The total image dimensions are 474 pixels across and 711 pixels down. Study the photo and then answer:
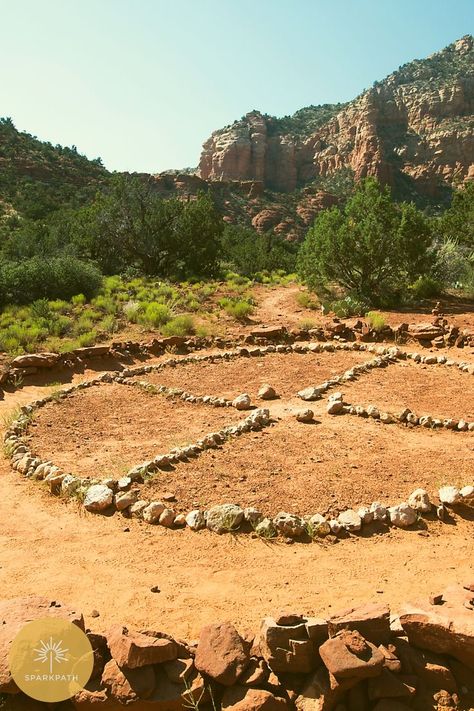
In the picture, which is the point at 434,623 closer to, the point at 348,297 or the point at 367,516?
the point at 367,516

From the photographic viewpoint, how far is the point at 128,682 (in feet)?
10.9

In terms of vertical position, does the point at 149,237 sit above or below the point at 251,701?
above

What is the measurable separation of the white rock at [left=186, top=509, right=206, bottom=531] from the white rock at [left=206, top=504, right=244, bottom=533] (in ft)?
0.23

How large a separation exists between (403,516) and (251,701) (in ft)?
10.3

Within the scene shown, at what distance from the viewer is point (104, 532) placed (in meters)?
5.96

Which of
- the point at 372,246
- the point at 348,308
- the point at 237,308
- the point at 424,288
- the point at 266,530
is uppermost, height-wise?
the point at 372,246

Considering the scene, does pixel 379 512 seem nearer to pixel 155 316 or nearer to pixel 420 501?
pixel 420 501

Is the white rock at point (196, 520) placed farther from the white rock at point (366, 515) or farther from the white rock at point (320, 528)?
the white rock at point (366, 515)

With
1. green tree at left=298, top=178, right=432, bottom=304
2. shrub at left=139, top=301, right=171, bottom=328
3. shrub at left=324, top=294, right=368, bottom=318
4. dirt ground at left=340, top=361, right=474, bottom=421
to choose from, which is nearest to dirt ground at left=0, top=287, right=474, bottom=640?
dirt ground at left=340, top=361, right=474, bottom=421

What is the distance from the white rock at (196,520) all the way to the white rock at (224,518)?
7cm

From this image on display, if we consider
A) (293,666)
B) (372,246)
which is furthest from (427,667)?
(372,246)

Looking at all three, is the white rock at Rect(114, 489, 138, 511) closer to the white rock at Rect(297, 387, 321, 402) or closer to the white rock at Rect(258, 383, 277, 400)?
the white rock at Rect(258, 383, 277, 400)

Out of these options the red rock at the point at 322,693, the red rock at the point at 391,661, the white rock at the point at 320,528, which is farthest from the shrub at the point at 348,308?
the red rock at the point at 322,693

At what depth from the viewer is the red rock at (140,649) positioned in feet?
11.0
